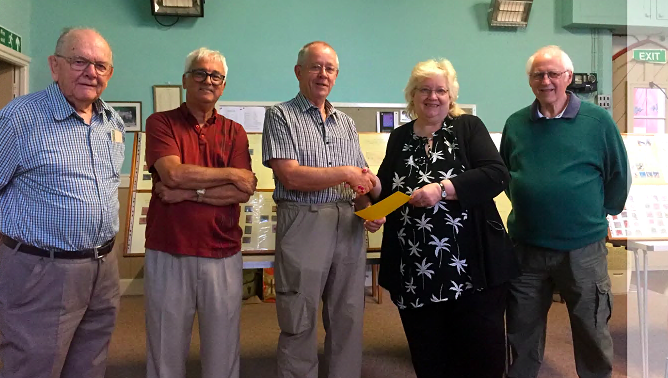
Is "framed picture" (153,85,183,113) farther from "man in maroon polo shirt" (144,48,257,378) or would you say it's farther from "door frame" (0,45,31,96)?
"man in maroon polo shirt" (144,48,257,378)

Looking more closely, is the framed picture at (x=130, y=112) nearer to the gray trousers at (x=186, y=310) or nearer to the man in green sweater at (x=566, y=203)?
the gray trousers at (x=186, y=310)

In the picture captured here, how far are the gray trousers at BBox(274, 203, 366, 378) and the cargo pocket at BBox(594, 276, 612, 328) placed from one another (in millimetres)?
1023

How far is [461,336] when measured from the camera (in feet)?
5.41

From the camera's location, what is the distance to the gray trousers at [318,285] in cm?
182

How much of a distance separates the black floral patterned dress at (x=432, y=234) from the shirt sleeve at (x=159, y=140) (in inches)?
35.3

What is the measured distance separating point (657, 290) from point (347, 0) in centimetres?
354

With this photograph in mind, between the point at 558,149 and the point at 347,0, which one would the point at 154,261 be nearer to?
the point at 558,149

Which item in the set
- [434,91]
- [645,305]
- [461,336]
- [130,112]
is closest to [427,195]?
[434,91]

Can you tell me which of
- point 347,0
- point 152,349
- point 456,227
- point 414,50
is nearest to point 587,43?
point 414,50

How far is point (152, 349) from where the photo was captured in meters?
1.78

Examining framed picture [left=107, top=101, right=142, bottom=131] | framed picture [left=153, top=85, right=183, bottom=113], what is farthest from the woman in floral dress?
framed picture [left=107, top=101, right=142, bottom=131]

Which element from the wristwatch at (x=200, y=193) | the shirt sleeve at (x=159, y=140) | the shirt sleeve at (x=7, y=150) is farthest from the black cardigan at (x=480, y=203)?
the shirt sleeve at (x=7, y=150)

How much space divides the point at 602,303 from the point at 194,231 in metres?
1.75

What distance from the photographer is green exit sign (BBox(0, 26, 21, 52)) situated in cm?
361
